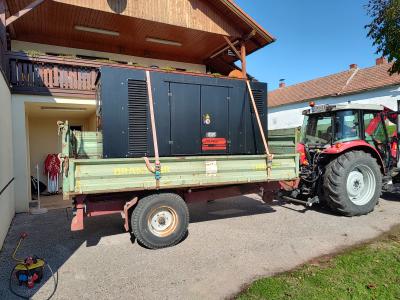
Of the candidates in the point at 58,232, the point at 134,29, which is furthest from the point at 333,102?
the point at 58,232

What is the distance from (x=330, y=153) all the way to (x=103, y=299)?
515 cm

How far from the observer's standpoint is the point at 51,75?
883 centimetres

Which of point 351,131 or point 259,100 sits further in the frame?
point 351,131

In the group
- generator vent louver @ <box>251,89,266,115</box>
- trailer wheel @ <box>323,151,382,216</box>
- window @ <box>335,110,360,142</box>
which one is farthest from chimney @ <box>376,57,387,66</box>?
generator vent louver @ <box>251,89,266,115</box>

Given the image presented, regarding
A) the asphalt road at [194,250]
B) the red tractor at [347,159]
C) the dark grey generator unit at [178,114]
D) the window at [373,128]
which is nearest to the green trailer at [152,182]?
the asphalt road at [194,250]

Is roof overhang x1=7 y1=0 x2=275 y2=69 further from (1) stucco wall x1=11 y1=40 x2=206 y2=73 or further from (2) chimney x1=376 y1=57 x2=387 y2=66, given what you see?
(2) chimney x1=376 y1=57 x2=387 y2=66

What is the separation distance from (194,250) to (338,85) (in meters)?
18.9

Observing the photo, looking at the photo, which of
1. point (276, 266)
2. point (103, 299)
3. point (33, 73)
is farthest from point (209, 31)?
point (103, 299)

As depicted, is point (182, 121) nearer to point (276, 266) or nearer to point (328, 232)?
point (276, 266)

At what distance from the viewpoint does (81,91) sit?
29.9 feet

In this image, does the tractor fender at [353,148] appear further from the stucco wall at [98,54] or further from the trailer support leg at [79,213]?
the stucco wall at [98,54]

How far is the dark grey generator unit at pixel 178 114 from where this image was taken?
5211 millimetres

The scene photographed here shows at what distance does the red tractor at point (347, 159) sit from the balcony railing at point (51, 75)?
6.28 meters

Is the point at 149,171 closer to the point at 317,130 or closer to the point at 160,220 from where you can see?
the point at 160,220
